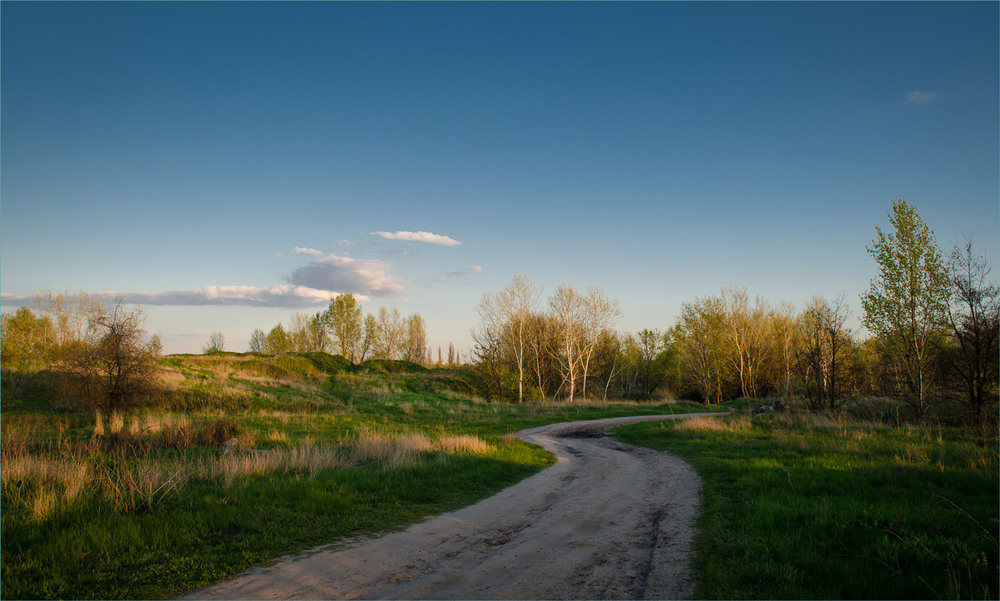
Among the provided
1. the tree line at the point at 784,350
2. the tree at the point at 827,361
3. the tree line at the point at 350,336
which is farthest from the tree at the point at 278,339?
the tree at the point at 827,361

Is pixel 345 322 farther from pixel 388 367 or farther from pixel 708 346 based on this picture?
pixel 708 346

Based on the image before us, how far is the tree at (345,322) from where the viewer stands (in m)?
70.9

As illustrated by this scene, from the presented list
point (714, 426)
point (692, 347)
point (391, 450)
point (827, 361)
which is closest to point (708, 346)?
point (692, 347)

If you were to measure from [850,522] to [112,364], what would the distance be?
22.6 meters

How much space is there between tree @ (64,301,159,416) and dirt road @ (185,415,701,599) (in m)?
16.2

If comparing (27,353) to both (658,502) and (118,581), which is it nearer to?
(118,581)

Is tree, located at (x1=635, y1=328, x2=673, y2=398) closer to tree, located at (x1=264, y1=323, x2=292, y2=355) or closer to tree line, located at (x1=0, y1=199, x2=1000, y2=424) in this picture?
tree line, located at (x1=0, y1=199, x2=1000, y2=424)

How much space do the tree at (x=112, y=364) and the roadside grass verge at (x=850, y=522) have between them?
2025 centimetres

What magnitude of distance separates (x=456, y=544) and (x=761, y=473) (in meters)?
7.54

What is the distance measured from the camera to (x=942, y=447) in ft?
38.0

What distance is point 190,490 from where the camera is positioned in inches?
325

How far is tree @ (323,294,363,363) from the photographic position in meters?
70.9

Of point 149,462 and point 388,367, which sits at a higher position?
point 149,462

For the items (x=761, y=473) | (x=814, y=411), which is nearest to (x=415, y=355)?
(x=814, y=411)
